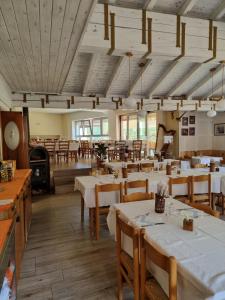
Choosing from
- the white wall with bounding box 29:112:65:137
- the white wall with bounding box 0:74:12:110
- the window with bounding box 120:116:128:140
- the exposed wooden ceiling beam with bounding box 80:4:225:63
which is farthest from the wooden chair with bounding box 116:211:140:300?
the white wall with bounding box 29:112:65:137

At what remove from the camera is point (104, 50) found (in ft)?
12.3

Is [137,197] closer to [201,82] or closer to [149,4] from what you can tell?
[149,4]

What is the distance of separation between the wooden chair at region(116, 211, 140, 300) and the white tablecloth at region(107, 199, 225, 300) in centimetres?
8

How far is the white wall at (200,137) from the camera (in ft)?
29.4

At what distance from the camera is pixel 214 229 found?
72.2 inches

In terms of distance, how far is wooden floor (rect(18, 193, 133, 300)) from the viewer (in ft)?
7.38

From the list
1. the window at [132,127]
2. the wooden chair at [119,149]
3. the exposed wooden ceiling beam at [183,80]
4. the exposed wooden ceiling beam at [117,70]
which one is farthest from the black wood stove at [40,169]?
the window at [132,127]

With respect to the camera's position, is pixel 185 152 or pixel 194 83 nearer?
pixel 194 83

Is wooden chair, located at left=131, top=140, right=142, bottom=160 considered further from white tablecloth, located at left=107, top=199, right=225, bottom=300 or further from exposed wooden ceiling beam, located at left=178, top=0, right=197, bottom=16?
white tablecloth, located at left=107, top=199, right=225, bottom=300

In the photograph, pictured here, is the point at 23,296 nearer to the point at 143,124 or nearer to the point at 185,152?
the point at 185,152

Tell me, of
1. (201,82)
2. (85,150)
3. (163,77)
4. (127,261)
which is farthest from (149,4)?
(85,150)

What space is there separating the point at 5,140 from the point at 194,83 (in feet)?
19.4

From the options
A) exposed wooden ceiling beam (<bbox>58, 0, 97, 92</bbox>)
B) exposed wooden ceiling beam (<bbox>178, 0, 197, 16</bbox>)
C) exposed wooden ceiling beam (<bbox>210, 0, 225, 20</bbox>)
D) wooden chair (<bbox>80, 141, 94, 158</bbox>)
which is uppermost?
exposed wooden ceiling beam (<bbox>210, 0, 225, 20</bbox>)

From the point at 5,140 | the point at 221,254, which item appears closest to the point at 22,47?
the point at 5,140
